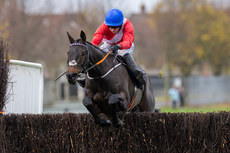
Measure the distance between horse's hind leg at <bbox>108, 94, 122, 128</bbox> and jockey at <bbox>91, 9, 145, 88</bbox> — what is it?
90cm

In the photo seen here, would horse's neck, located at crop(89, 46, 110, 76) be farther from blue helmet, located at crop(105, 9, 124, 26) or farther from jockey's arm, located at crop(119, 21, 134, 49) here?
blue helmet, located at crop(105, 9, 124, 26)

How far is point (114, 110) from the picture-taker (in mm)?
6277

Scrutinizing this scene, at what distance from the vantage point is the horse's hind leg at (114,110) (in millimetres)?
6164

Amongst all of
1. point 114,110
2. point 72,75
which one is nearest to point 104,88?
point 114,110

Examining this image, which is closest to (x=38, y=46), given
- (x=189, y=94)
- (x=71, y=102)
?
(x=71, y=102)

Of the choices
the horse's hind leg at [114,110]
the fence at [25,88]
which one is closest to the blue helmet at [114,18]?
the horse's hind leg at [114,110]

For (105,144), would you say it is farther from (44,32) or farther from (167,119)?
(44,32)

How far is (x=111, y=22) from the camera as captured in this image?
6711 mm

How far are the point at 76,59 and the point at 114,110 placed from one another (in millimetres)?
1142

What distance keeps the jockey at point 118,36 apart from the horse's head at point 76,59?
828 mm

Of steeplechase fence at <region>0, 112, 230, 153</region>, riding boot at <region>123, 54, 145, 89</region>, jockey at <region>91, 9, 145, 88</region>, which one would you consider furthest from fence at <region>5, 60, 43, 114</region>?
riding boot at <region>123, 54, 145, 89</region>

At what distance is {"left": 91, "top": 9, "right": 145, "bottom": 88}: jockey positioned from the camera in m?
6.69

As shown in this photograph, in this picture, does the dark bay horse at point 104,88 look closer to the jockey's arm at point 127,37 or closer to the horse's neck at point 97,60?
the horse's neck at point 97,60

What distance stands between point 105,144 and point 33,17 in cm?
1861
